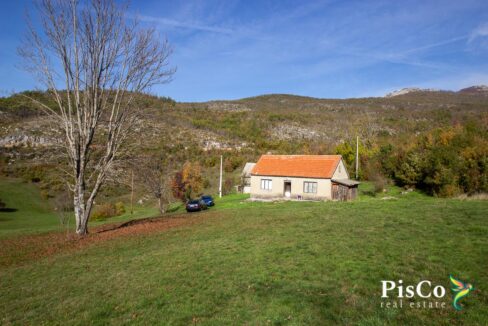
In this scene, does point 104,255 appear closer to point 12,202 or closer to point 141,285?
point 141,285

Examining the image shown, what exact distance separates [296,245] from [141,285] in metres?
6.01

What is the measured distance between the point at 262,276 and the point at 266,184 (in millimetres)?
27993

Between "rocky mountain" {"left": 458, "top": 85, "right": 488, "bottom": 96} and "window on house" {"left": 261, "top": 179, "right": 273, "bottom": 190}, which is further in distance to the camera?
"rocky mountain" {"left": 458, "top": 85, "right": 488, "bottom": 96}

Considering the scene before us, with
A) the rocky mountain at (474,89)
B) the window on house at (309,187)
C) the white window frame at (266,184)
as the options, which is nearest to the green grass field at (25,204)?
the white window frame at (266,184)

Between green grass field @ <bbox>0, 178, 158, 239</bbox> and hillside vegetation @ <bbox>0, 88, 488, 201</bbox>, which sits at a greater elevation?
hillside vegetation @ <bbox>0, 88, 488, 201</bbox>

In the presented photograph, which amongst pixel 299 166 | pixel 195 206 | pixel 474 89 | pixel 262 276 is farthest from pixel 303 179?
pixel 474 89

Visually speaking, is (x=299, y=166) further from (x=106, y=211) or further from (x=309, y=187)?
(x=106, y=211)

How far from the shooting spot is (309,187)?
32.8 meters

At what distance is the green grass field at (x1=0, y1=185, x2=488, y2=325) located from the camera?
6016mm

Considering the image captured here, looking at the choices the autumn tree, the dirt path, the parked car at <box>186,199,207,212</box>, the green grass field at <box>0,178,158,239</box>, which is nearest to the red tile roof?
the parked car at <box>186,199,207,212</box>

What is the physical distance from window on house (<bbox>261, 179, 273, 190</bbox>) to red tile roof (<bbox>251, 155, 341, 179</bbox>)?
0.88 meters

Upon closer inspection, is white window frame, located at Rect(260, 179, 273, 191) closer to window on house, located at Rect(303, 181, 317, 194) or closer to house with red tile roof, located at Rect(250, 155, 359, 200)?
house with red tile roof, located at Rect(250, 155, 359, 200)

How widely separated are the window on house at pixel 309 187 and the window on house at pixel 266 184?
457 cm

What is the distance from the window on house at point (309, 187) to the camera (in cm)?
3234
